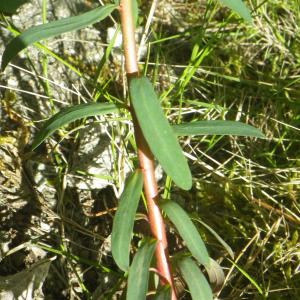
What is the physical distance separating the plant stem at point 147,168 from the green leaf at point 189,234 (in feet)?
0.18

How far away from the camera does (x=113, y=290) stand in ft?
4.95

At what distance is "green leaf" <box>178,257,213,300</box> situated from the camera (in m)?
1.17

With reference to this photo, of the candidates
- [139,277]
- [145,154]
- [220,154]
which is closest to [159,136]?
[145,154]

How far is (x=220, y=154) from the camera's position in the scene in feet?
6.44

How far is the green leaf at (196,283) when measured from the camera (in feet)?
3.85

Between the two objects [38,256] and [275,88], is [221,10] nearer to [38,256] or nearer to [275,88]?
[275,88]

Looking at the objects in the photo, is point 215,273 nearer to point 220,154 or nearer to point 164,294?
point 164,294

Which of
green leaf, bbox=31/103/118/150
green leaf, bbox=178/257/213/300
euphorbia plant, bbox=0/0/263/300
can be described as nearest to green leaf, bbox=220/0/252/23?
euphorbia plant, bbox=0/0/263/300

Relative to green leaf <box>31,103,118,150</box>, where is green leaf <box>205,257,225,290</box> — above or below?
below

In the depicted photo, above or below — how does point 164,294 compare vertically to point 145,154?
below

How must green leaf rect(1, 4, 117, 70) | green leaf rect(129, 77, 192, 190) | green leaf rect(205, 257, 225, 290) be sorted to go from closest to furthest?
green leaf rect(129, 77, 192, 190) < green leaf rect(1, 4, 117, 70) < green leaf rect(205, 257, 225, 290)

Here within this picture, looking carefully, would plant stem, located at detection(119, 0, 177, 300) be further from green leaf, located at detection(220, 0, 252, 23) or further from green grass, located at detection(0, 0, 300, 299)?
green grass, located at detection(0, 0, 300, 299)

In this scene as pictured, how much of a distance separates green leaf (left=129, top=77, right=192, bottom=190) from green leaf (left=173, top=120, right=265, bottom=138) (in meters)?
0.18

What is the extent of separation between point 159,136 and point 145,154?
0.17 meters
